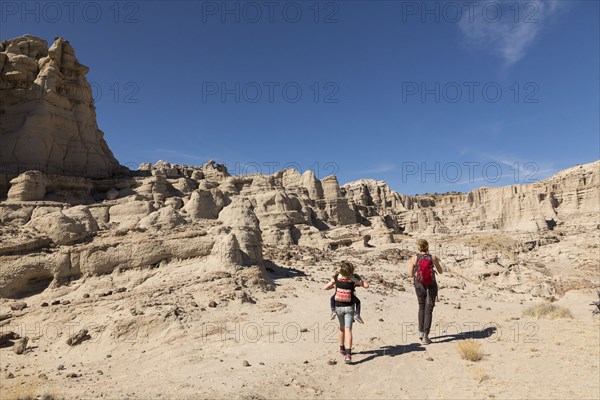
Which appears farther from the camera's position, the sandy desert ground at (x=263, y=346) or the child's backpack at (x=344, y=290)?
the child's backpack at (x=344, y=290)

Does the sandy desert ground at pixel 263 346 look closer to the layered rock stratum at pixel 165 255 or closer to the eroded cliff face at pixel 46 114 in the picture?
the layered rock stratum at pixel 165 255

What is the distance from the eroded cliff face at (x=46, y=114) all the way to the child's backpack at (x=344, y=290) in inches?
1312

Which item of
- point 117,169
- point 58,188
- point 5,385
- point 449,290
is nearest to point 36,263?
point 5,385

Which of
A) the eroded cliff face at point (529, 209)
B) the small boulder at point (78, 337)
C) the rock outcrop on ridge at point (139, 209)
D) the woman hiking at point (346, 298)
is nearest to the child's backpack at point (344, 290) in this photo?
the woman hiking at point (346, 298)

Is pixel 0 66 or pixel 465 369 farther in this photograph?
pixel 0 66

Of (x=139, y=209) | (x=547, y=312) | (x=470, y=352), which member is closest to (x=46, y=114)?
(x=139, y=209)

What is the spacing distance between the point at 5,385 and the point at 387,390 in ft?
22.8

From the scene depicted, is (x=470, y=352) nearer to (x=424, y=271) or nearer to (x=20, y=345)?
(x=424, y=271)

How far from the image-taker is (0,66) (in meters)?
35.3

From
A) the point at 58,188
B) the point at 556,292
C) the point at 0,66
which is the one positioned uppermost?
the point at 0,66

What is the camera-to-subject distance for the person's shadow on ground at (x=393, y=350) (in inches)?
267

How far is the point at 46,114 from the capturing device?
3503 centimetres

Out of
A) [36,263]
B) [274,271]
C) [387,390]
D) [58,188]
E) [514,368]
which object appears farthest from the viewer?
[58,188]

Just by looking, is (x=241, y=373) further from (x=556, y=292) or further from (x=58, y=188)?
(x=58, y=188)
